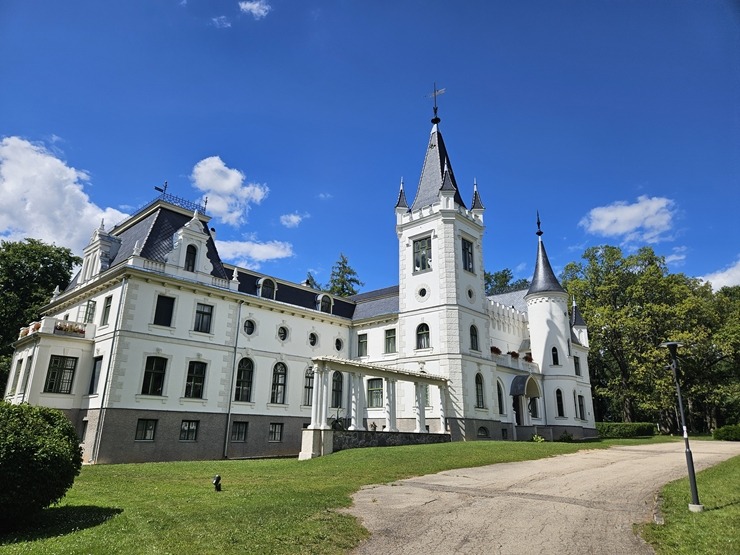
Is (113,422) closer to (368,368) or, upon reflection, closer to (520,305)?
(368,368)

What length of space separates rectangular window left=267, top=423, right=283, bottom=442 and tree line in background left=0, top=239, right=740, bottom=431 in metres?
13.0

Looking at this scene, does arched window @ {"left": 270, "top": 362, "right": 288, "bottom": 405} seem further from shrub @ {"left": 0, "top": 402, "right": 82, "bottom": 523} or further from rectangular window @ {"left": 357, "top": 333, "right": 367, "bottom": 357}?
shrub @ {"left": 0, "top": 402, "right": 82, "bottom": 523}

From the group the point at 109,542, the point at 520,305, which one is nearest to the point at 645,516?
the point at 109,542

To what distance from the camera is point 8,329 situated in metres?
34.9

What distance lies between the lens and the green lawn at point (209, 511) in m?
7.32

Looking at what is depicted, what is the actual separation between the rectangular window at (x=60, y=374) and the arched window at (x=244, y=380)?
813 cm

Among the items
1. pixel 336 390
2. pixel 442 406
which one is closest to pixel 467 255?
pixel 442 406

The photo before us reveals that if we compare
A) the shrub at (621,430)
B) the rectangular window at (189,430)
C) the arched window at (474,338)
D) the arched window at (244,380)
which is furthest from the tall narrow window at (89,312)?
the shrub at (621,430)

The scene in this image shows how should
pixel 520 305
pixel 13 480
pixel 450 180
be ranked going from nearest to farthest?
1. pixel 13 480
2. pixel 450 180
3. pixel 520 305

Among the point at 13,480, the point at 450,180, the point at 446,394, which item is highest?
the point at 450,180

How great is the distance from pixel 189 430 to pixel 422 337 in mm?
14849

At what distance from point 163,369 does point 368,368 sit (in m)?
10.4

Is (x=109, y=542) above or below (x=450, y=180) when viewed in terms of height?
below

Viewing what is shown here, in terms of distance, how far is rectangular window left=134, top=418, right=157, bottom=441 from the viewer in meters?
22.9
